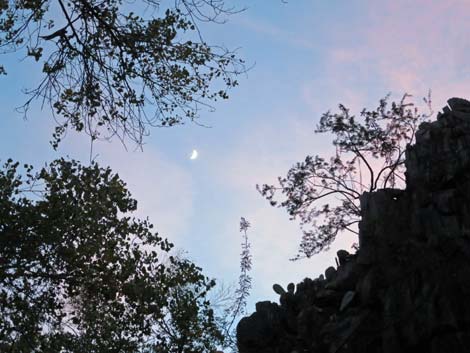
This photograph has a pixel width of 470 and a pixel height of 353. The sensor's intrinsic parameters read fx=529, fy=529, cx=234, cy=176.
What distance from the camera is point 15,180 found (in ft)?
41.8

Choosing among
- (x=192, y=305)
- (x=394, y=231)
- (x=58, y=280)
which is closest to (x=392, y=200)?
(x=394, y=231)

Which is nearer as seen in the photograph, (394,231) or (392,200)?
(394,231)

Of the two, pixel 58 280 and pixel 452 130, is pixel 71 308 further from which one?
pixel 452 130

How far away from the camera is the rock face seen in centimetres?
1016

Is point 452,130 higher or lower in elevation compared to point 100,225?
higher

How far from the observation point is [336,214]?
22.7 m

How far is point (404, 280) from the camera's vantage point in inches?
424

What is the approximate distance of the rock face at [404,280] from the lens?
33.3 ft

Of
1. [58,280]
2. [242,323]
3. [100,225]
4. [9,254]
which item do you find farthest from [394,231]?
[9,254]

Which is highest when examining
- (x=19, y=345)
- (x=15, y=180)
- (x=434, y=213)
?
(x=15, y=180)

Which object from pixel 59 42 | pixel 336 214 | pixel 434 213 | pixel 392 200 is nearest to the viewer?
pixel 59 42

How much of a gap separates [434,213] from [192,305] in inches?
306

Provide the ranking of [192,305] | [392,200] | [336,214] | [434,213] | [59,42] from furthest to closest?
[336,214], [192,305], [392,200], [434,213], [59,42]

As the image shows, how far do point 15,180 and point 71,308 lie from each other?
522cm
